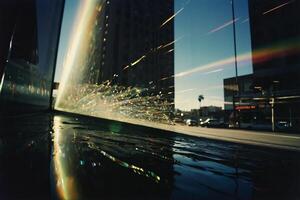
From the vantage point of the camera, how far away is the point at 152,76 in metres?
55.8

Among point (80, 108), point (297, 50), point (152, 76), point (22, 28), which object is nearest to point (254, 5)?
point (297, 50)

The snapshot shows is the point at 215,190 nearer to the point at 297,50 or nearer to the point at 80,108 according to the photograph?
the point at 80,108

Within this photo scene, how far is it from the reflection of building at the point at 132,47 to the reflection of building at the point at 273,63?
24541 millimetres

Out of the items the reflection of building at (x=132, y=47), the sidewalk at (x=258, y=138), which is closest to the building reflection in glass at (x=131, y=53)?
the reflection of building at (x=132, y=47)

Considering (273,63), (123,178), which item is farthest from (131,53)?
(123,178)

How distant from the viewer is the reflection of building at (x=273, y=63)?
3241 centimetres

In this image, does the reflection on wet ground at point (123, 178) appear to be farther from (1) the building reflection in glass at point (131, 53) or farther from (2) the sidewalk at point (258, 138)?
(1) the building reflection in glass at point (131, 53)

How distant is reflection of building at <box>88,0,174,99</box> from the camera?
47.6m

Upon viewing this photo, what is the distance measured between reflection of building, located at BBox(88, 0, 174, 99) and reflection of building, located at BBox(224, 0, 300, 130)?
24541 millimetres

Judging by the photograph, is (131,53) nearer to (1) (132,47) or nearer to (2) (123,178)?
(1) (132,47)

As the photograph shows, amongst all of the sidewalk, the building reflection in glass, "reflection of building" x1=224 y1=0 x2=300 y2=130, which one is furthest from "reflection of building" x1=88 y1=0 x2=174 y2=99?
the sidewalk

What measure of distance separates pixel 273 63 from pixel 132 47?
29.5 meters

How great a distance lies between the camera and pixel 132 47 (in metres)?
51.0

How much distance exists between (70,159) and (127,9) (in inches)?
2121
